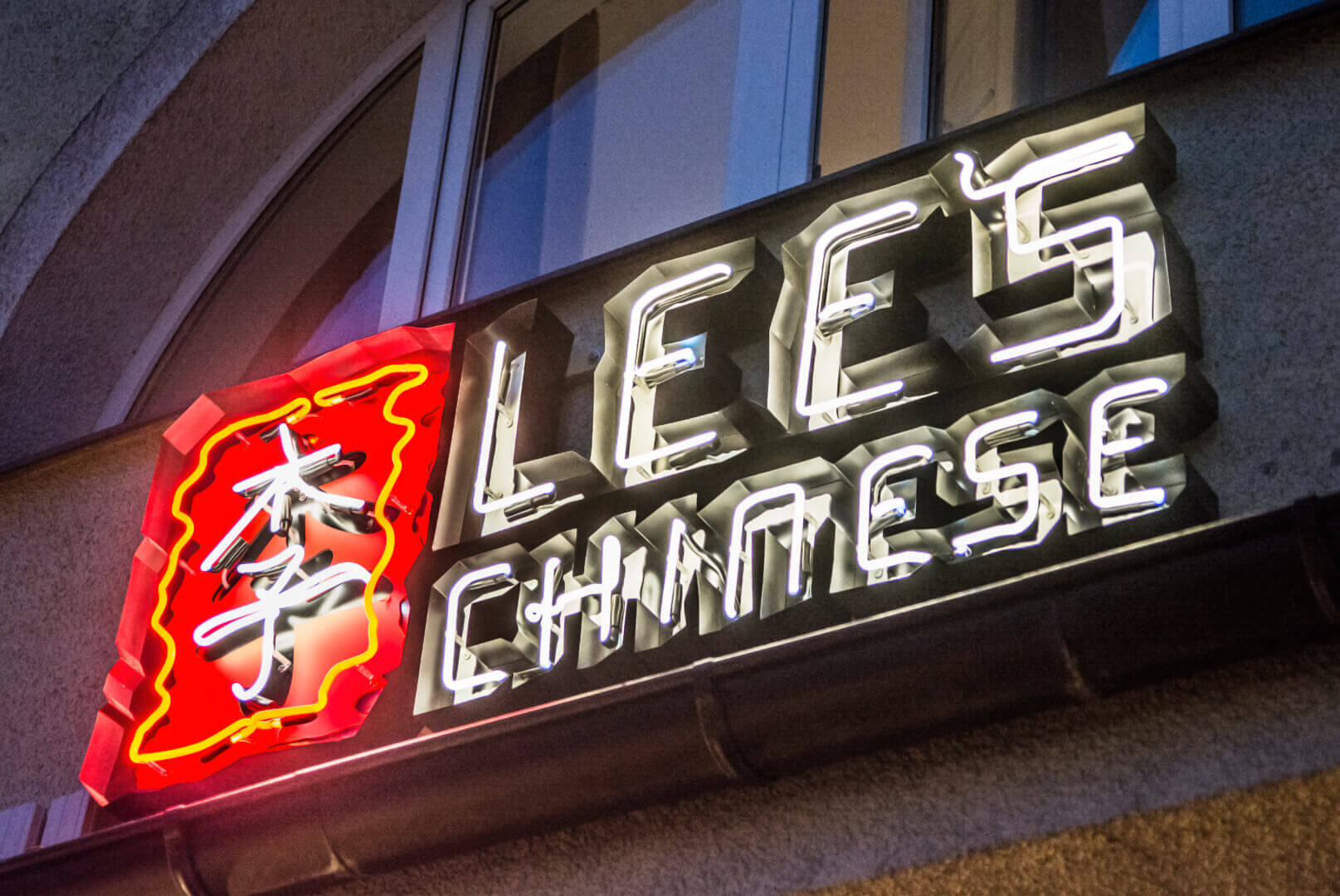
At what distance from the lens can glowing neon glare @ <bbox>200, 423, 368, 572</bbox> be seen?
5297 mm

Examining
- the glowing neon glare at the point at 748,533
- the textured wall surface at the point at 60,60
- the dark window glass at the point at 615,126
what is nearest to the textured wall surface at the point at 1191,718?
the glowing neon glare at the point at 748,533

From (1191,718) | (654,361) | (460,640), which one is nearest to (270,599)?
(460,640)

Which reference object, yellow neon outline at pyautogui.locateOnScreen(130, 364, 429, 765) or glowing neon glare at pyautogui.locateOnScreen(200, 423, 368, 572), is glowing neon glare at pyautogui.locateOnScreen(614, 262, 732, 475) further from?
glowing neon glare at pyautogui.locateOnScreen(200, 423, 368, 572)

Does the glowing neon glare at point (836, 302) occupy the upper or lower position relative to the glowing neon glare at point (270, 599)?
upper

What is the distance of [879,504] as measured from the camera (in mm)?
4141

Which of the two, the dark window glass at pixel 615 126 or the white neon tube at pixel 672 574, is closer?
the white neon tube at pixel 672 574

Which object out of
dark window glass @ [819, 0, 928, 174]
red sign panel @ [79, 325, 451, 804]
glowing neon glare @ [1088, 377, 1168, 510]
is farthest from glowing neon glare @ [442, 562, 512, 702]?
dark window glass @ [819, 0, 928, 174]

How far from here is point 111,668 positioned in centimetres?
552

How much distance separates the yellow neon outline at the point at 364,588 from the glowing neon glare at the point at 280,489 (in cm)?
17

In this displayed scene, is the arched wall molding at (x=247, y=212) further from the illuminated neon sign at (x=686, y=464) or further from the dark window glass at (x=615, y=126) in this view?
the illuminated neon sign at (x=686, y=464)

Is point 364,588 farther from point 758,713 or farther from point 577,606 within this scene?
point 758,713

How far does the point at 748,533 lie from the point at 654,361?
693 mm

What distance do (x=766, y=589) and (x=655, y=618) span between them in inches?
13.0

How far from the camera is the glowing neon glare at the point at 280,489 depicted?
5297 mm
